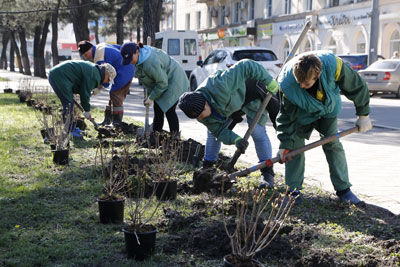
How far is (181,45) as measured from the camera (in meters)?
25.8

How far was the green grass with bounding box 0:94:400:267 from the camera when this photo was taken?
12.0ft

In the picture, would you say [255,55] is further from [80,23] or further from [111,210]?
[111,210]

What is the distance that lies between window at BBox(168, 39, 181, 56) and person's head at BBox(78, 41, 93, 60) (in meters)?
16.8

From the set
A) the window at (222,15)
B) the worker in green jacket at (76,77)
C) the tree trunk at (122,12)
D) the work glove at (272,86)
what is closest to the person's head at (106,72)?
the worker in green jacket at (76,77)

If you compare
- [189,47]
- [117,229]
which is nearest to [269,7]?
[189,47]

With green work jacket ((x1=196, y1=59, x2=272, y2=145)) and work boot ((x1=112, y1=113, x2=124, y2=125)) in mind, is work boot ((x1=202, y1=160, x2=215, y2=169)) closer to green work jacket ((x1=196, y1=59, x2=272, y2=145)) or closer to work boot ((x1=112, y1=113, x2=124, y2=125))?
green work jacket ((x1=196, y1=59, x2=272, y2=145))

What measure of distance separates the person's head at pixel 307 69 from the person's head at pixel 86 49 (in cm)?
531

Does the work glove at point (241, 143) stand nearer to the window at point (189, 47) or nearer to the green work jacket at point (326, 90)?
the green work jacket at point (326, 90)

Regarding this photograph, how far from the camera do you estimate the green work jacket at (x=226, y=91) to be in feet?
16.4

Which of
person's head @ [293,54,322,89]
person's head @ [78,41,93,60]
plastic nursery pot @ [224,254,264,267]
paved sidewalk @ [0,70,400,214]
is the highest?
person's head @ [78,41,93,60]

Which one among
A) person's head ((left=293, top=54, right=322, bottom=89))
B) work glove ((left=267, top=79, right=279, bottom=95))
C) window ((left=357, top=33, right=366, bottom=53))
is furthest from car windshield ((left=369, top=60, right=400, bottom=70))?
person's head ((left=293, top=54, right=322, bottom=89))

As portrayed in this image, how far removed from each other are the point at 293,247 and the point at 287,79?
1507 millimetres

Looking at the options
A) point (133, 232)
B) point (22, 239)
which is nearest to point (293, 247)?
point (133, 232)

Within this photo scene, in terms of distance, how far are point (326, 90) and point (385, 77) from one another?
1578 cm
